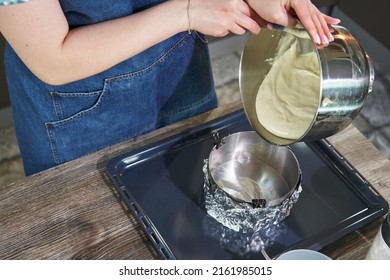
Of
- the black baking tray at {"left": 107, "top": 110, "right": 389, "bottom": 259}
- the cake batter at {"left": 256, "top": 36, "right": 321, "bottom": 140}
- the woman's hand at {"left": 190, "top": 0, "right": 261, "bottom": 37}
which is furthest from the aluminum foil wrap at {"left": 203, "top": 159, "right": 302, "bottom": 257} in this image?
the woman's hand at {"left": 190, "top": 0, "right": 261, "bottom": 37}

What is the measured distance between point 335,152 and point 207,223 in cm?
32

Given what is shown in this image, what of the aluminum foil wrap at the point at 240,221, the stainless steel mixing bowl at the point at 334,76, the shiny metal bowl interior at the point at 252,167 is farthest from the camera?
the shiny metal bowl interior at the point at 252,167

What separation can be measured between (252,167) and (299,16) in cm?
32

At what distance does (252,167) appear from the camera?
3.46 feet

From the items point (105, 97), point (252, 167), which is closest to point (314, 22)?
point (252, 167)

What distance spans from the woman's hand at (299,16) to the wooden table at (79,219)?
0.34 meters

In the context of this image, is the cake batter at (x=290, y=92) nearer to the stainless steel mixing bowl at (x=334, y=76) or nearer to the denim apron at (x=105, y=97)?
the stainless steel mixing bowl at (x=334, y=76)

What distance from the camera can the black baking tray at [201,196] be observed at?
930 mm

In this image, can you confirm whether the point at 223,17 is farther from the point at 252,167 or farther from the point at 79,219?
the point at 79,219

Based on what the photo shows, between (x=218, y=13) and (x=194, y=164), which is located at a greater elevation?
(x=218, y=13)

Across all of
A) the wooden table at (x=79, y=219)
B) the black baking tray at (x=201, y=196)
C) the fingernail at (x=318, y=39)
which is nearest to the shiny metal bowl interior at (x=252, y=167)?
Answer: the black baking tray at (x=201, y=196)

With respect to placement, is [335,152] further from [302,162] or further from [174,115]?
[174,115]
